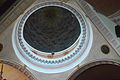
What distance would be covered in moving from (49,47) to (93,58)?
357cm

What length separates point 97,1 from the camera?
11.3 ft

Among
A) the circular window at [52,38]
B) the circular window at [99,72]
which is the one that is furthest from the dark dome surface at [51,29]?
the circular window at [99,72]

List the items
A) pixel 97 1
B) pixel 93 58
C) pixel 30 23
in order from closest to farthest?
1. pixel 97 1
2. pixel 93 58
3. pixel 30 23

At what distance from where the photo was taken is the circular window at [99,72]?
7160 millimetres

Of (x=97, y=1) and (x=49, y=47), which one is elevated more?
(x=49, y=47)

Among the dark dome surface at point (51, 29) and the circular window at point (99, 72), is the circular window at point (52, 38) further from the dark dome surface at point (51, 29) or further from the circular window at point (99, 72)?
the circular window at point (99, 72)

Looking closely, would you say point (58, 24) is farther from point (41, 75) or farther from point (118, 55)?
point (118, 55)

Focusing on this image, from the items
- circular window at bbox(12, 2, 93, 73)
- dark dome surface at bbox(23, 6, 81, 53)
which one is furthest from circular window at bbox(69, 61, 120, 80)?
dark dome surface at bbox(23, 6, 81, 53)

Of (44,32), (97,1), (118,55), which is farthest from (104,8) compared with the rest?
(44,32)

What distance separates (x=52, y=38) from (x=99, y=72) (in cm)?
412

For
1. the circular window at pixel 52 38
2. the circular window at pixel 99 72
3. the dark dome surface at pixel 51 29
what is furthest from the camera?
the dark dome surface at pixel 51 29

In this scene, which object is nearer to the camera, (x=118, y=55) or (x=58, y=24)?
(x=118, y=55)

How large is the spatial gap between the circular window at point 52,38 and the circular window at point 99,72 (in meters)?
0.54

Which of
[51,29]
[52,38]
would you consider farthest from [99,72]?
[51,29]
